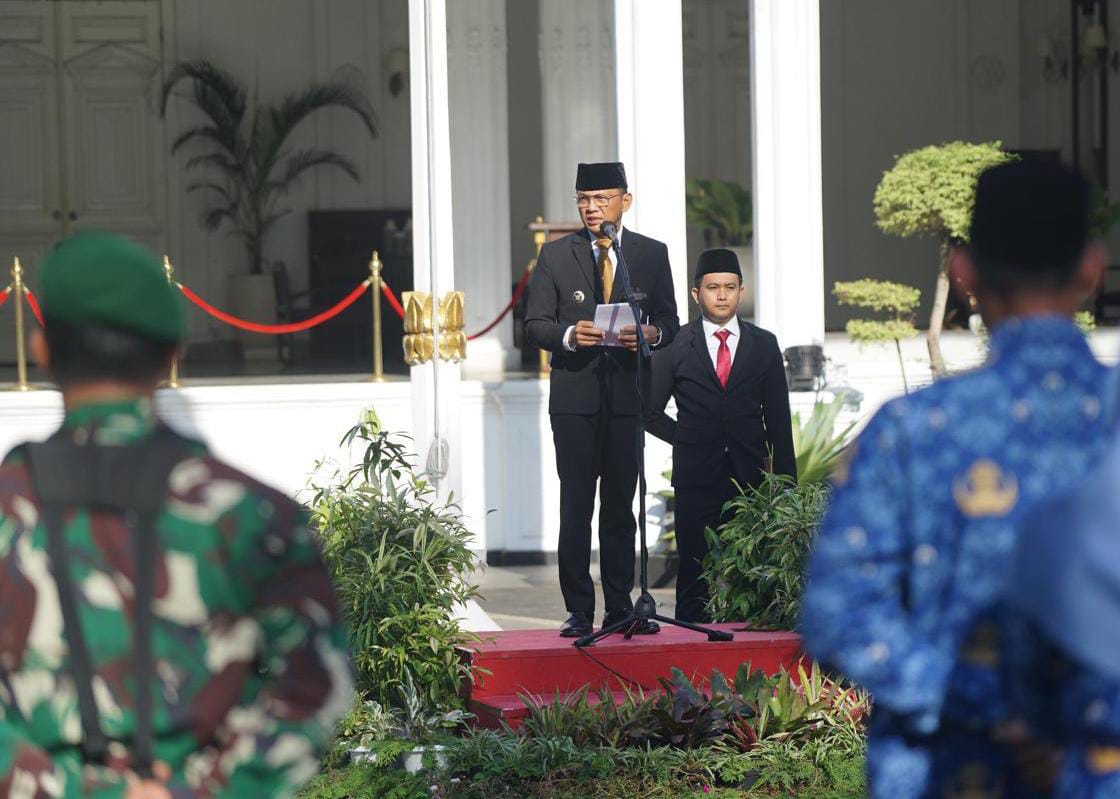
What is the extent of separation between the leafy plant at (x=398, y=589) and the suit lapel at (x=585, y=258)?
1010mm

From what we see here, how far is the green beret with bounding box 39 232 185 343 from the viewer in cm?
246

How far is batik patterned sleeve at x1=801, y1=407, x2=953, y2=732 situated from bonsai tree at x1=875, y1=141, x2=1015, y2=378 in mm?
8164

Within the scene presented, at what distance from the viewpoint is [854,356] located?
1137 centimetres

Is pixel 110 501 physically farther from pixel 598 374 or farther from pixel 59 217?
pixel 59 217

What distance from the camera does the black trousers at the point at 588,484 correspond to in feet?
23.4

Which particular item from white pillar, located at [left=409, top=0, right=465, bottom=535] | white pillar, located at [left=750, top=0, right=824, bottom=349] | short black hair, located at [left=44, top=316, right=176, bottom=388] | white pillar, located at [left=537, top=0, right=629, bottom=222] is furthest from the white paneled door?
short black hair, located at [left=44, top=316, right=176, bottom=388]

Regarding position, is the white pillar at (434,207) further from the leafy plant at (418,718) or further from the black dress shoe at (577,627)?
the leafy plant at (418,718)

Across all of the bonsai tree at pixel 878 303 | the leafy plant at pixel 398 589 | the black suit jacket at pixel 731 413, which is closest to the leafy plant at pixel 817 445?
the bonsai tree at pixel 878 303

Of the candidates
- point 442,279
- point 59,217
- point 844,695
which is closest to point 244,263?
point 59,217

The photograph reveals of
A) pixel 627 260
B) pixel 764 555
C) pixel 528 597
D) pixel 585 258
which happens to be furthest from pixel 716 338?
pixel 528 597

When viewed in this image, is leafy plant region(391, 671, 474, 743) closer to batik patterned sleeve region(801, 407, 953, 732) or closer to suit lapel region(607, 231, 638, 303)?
suit lapel region(607, 231, 638, 303)

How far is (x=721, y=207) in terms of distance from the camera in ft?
43.4

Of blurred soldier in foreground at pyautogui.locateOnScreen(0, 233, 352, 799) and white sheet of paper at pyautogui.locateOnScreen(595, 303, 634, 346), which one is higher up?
white sheet of paper at pyautogui.locateOnScreen(595, 303, 634, 346)

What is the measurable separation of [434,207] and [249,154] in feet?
26.2
